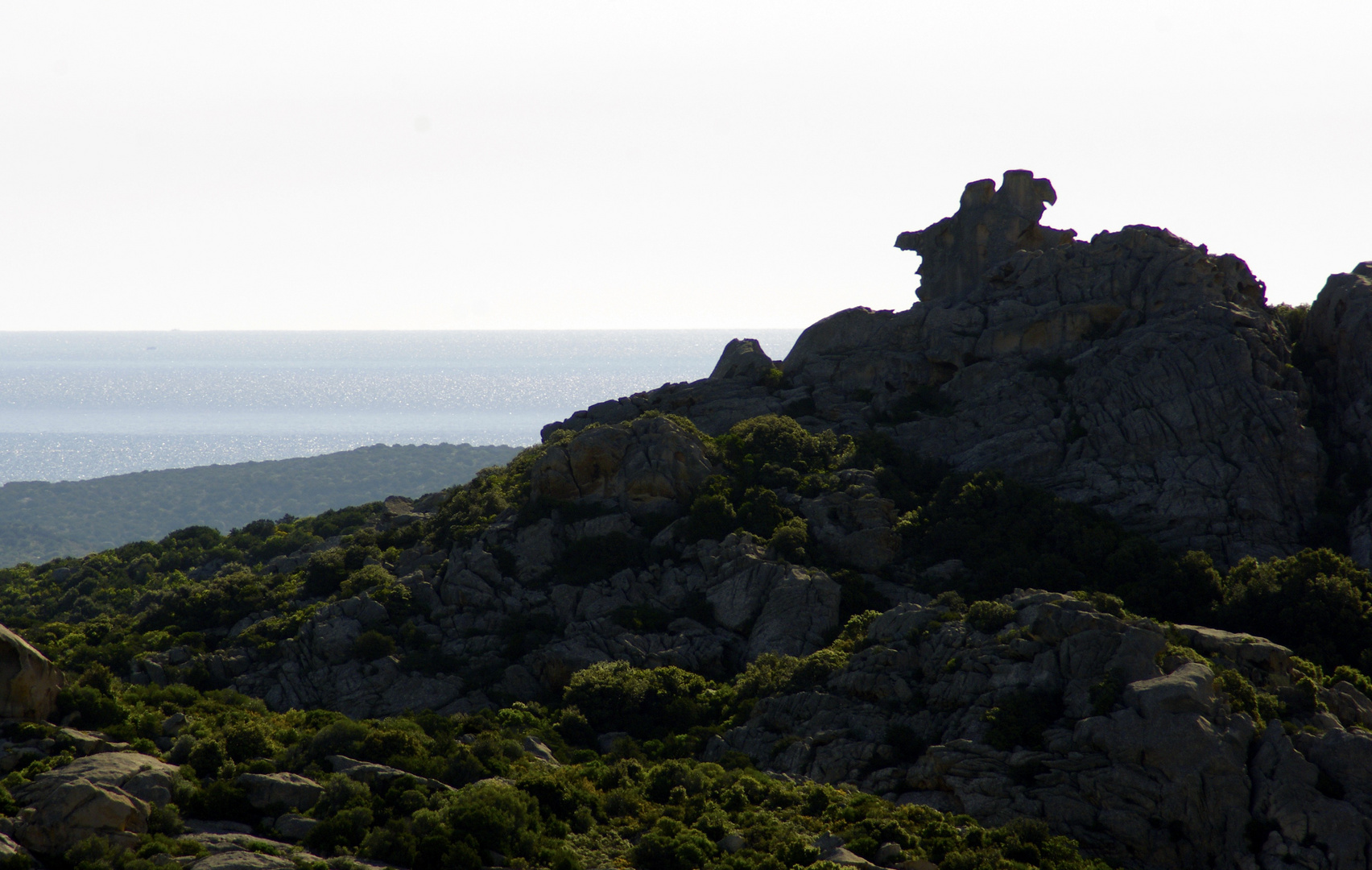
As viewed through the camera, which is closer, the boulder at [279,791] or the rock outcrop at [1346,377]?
the boulder at [279,791]

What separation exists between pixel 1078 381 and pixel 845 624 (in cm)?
2327

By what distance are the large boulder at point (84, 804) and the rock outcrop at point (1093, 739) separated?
19.3m

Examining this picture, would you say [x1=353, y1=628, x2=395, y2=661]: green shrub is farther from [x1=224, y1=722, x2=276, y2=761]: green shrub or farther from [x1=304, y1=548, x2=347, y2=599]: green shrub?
[x1=224, y1=722, x2=276, y2=761]: green shrub

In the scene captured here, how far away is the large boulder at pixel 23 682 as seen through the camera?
28.1 m

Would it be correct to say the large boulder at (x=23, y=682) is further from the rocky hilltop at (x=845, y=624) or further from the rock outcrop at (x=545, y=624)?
the rock outcrop at (x=545, y=624)

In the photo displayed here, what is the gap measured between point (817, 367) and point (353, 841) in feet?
158

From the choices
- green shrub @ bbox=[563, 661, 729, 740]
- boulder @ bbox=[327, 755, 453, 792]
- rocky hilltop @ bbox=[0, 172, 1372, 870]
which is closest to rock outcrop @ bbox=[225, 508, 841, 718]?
rocky hilltop @ bbox=[0, 172, 1372, 870]

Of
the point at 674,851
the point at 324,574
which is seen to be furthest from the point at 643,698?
the point at 324,574

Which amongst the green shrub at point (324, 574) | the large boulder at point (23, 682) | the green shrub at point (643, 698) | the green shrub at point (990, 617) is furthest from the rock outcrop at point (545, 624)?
the large boulder at point (23, 682)

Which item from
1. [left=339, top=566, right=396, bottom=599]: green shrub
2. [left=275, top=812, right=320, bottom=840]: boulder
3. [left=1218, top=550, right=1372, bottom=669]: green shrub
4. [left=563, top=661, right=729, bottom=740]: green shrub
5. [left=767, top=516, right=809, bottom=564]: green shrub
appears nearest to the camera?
[left=275, top=812, right=320, bottom=840]: boulder

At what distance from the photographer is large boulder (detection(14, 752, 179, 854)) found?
22.3 meters

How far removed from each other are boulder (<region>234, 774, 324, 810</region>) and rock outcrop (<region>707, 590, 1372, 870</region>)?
49.7 ft

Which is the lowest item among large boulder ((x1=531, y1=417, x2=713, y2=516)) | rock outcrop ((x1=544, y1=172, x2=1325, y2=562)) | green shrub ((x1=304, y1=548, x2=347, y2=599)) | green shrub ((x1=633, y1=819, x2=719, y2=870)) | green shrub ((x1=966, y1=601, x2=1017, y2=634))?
green shrub ((x1=633, y1=819, x2=719, y2=870))

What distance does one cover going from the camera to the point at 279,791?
1054 inches
